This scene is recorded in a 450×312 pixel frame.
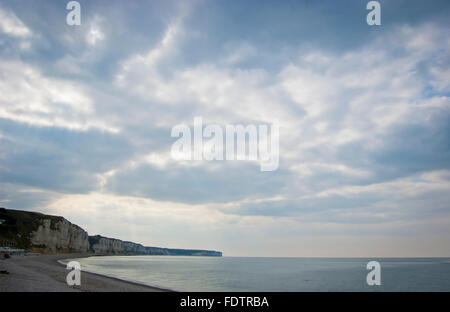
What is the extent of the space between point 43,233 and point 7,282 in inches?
4960

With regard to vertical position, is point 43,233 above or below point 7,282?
below

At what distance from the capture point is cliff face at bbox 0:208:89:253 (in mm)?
115688

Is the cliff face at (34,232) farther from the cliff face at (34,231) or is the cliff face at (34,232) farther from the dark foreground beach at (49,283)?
the dark foreground beach at (49,283)

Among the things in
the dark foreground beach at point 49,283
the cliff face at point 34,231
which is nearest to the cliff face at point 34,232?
the cliff face at point 34,231

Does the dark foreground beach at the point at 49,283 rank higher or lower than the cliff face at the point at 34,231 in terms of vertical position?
higher

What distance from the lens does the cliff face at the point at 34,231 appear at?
11569cm

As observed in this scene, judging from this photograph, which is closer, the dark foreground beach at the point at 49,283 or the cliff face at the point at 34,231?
the dark foreground beach at the point at 49,283

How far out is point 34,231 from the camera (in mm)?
127812
